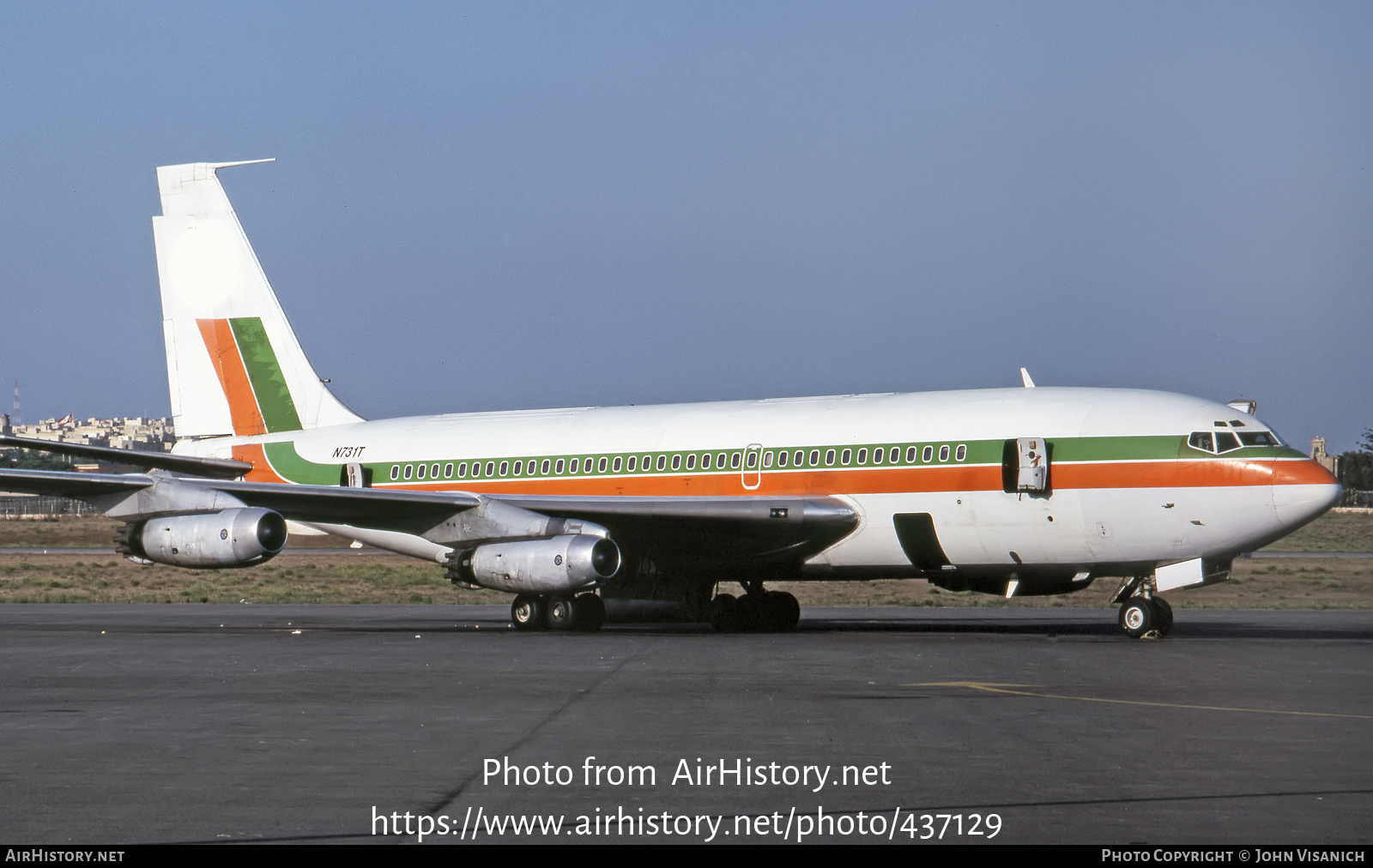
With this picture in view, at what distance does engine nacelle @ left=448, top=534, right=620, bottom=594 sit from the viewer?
25375mm

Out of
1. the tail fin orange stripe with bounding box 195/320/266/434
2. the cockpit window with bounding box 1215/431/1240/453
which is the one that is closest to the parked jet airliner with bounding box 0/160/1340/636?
the cockpit window with bounding box 1215/431/1240/453

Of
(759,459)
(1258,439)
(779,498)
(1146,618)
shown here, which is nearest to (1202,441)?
(1258,439)

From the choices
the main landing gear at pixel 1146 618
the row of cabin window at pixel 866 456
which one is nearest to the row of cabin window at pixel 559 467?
the row of cabin window at pixel 866 456

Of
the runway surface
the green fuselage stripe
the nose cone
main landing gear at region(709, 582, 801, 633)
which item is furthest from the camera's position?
main landing gear at region(709, 582, 801, 633)

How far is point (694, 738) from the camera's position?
12.7m

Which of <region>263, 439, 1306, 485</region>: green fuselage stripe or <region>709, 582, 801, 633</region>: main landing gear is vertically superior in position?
<region>263, 439, 1306, 485</region>: green fuselage stripe

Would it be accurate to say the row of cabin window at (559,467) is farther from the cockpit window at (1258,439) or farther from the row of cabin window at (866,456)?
the cockpit window at (1258,439)

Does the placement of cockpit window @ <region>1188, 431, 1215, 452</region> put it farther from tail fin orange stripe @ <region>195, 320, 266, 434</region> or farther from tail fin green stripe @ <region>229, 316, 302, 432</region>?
tail fin orange stripe @ <region>195, 320, 266, 434</region>

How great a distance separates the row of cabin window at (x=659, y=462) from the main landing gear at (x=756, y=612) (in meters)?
2.58

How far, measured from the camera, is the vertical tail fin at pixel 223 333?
34.7 m

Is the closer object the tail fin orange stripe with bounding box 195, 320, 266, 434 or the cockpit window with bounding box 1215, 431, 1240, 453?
the cockpit window with bounding box 1215, 431, 1240, 453

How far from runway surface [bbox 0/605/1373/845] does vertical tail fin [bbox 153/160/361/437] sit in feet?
35.9
